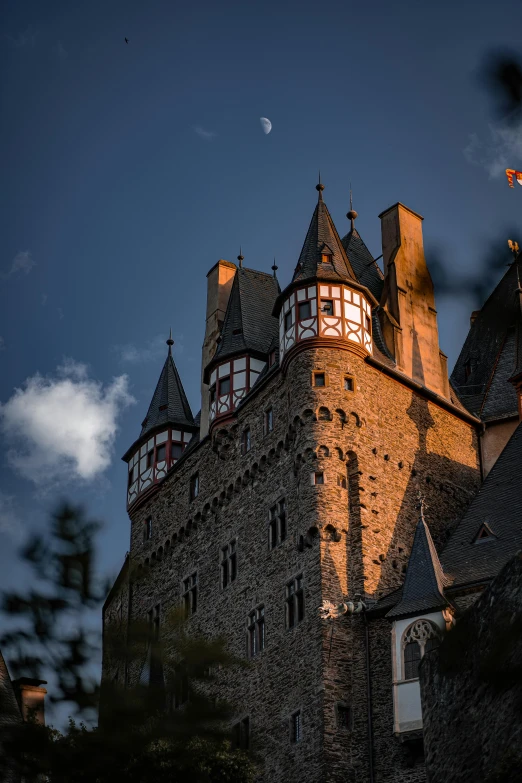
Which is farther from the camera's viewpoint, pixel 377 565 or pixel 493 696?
pixel 377 565

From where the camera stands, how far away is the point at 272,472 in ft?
123

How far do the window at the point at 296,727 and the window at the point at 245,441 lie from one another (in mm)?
9204

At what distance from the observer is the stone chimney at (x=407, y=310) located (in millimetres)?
39844

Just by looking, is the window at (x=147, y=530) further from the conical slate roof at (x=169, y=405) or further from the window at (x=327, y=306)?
the window at (x=327, y=306)

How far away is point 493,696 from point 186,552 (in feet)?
73.3

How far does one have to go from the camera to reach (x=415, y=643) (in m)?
30.4

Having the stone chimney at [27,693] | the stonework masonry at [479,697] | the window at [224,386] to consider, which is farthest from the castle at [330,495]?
the stonework masonry at [479,697]

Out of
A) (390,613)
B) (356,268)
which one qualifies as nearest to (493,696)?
(390,613)

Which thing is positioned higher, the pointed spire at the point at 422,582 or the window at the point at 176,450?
the window at the point at 176,450

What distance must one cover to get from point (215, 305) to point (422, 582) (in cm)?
1707

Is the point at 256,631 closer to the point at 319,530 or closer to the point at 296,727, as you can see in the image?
the point at 319,530

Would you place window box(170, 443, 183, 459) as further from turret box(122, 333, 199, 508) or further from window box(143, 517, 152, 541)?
window box(143, 517, 152, 541)

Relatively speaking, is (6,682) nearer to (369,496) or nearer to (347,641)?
(347,641)

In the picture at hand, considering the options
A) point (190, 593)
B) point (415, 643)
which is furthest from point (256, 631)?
point (415, 643)
